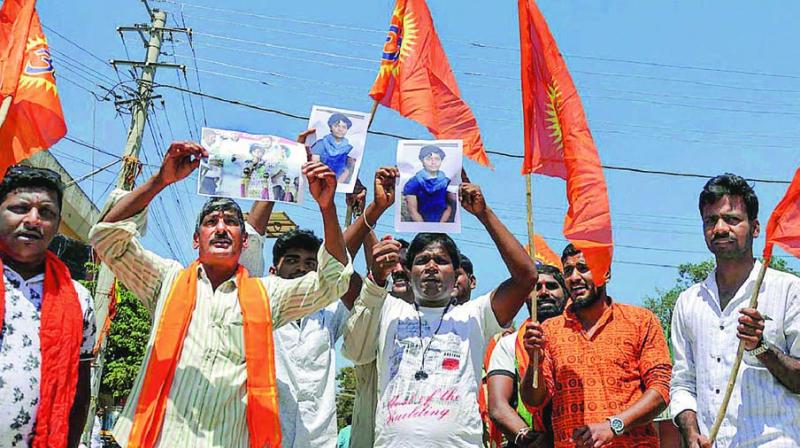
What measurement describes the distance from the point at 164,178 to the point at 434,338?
167 cm

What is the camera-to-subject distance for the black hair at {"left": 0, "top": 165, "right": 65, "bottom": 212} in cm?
384

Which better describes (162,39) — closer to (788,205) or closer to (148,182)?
(148,182)

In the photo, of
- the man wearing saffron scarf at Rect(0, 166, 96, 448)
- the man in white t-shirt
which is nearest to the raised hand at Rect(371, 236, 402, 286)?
the man in white t-shirt

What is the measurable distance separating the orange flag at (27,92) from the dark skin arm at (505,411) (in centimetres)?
291

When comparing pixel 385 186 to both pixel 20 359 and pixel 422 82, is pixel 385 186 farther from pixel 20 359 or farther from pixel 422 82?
pixel 20 359

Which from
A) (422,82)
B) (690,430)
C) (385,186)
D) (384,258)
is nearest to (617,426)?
(690,430)

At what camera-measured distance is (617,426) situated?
13.5 ft

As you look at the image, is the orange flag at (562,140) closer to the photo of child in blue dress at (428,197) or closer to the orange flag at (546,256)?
the photo of child in blue dress at (428,197)

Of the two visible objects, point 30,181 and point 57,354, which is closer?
point 57,354

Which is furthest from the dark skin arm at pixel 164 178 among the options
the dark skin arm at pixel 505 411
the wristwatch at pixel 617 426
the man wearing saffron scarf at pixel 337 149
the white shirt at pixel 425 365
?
the wristwatch at pixel 617 426

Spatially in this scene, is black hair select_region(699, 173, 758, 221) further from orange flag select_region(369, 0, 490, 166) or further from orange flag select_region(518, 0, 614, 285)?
orange flag select_region(369, 0, 490, 166)

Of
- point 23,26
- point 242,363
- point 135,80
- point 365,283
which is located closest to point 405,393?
point 365,283

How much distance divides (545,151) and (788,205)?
5.05 feet

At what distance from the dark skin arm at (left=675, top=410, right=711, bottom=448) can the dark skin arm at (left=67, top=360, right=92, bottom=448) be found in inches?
116
